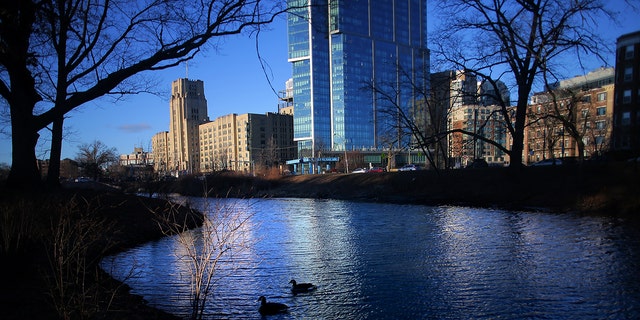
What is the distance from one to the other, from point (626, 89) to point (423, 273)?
250 ft

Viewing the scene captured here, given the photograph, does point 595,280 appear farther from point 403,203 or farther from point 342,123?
point 342,123

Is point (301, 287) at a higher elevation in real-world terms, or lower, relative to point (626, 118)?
lower

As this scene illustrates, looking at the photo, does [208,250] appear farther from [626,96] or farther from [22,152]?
[626,96]

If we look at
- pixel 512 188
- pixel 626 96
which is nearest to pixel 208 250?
pixel 512 188

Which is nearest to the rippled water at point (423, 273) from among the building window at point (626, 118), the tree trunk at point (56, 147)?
the tree trunk at point (56, 147)

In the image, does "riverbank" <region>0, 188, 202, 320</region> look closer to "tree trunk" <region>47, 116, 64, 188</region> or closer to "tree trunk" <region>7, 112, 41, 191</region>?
"tree trunk" <region>7, 112, 41, 191</region>

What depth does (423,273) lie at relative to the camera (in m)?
10.5

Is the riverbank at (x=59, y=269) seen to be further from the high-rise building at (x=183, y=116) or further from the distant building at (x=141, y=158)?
the high-rise building at (x=183, y=116)

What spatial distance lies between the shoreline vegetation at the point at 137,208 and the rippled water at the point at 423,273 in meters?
0.83

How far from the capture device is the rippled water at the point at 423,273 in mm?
7926

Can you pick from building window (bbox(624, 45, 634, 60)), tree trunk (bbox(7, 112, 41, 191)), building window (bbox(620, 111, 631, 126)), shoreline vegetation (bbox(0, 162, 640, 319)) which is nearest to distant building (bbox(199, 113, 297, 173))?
shoreline vegetation (bbox(0, 162, 640, 319))

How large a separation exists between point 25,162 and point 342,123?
136 meters

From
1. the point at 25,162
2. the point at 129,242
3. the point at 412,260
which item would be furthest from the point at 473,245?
the point at 25,162

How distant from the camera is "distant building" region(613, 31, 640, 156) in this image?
67.1m
